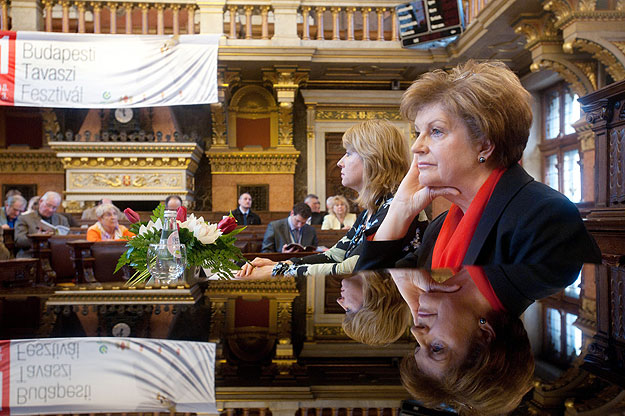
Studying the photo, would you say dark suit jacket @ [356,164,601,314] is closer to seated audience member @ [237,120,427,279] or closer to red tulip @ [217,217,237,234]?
seated audience member @ [237,120,427,279]

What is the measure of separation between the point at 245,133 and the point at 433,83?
355 inches

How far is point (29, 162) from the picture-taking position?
Result: 10258 millimetres

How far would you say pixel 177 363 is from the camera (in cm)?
47

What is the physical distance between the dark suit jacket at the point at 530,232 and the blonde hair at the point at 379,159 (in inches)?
34.5

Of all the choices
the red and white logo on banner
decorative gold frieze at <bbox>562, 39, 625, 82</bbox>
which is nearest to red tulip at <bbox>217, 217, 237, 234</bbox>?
decorative gold frieze at <bbox>562, 39, 625, 82</bbox>

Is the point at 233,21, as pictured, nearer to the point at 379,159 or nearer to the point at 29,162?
the point at 29,162

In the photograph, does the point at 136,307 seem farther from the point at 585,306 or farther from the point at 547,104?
the point at 547,104

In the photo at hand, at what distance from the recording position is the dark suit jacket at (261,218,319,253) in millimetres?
5359

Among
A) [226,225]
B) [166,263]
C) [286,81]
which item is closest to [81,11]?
[286,81]

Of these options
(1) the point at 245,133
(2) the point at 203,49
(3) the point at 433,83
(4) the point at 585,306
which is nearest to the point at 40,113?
(1) the point at 245,133

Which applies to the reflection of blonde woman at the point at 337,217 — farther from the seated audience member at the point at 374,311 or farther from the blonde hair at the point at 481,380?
the blonde hair at the point at 481,380

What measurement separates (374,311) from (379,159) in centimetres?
161

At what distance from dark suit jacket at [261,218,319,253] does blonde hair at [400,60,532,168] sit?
3950 millimetres

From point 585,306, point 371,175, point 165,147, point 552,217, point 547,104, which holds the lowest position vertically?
point 585,306
